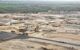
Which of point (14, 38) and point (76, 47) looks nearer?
point (76, 47)

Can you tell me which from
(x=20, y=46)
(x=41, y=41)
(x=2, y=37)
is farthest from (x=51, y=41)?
(x=2, y=37)

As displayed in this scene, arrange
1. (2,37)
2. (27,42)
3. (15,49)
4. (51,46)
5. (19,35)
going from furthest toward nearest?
(19,35), (2,37), (27,42), (51,46), (15,49)

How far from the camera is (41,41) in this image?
53.4 ft

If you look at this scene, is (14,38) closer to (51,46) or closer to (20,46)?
(20,46)

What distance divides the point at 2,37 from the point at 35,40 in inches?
112

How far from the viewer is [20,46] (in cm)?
1468

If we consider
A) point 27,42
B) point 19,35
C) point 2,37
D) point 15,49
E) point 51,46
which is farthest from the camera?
point 19,35

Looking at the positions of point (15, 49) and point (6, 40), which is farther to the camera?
point (6, 40)

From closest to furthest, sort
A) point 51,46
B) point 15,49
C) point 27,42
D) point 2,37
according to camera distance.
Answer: point 15,49 < point 51,46 < point 27,42 < point 2,37

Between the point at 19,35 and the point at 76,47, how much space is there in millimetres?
5986

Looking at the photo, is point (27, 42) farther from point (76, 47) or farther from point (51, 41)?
point (76, 47)

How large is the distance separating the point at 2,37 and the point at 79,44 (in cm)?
644

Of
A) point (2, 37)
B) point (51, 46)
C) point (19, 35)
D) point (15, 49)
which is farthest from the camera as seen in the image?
point (19, 35)

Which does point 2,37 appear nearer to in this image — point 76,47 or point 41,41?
point 41,41
